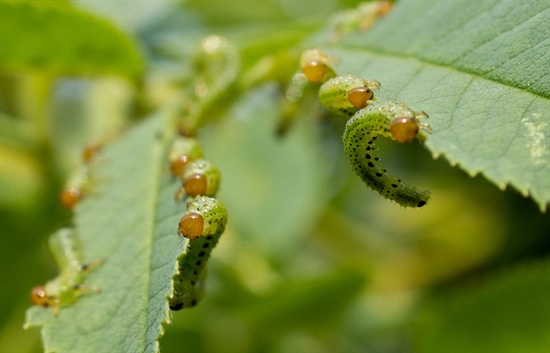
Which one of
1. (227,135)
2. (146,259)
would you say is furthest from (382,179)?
(227,135)

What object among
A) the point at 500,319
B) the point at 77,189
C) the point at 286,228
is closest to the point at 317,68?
the point at 77,189

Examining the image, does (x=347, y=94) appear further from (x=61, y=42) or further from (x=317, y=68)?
(x=61, y=42)

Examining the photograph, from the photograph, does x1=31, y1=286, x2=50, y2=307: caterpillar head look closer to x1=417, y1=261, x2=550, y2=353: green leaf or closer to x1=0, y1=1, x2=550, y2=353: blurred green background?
x1=0, y1=1, x2=550, y2=353: blurred green background

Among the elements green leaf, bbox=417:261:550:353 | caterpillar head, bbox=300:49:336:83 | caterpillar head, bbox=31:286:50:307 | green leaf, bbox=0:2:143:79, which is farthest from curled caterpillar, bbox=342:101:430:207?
green leaf, bbox=0:2:143:79

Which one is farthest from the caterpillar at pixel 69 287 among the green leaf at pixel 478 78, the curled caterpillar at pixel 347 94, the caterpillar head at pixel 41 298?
the green leaf at pixel 478 78

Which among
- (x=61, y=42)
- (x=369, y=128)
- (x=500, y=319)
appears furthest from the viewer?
(x=500, y=319)

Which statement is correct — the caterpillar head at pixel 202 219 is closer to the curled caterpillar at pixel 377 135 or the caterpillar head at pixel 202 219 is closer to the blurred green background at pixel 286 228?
the curled caterpillar at pixel 377 135
